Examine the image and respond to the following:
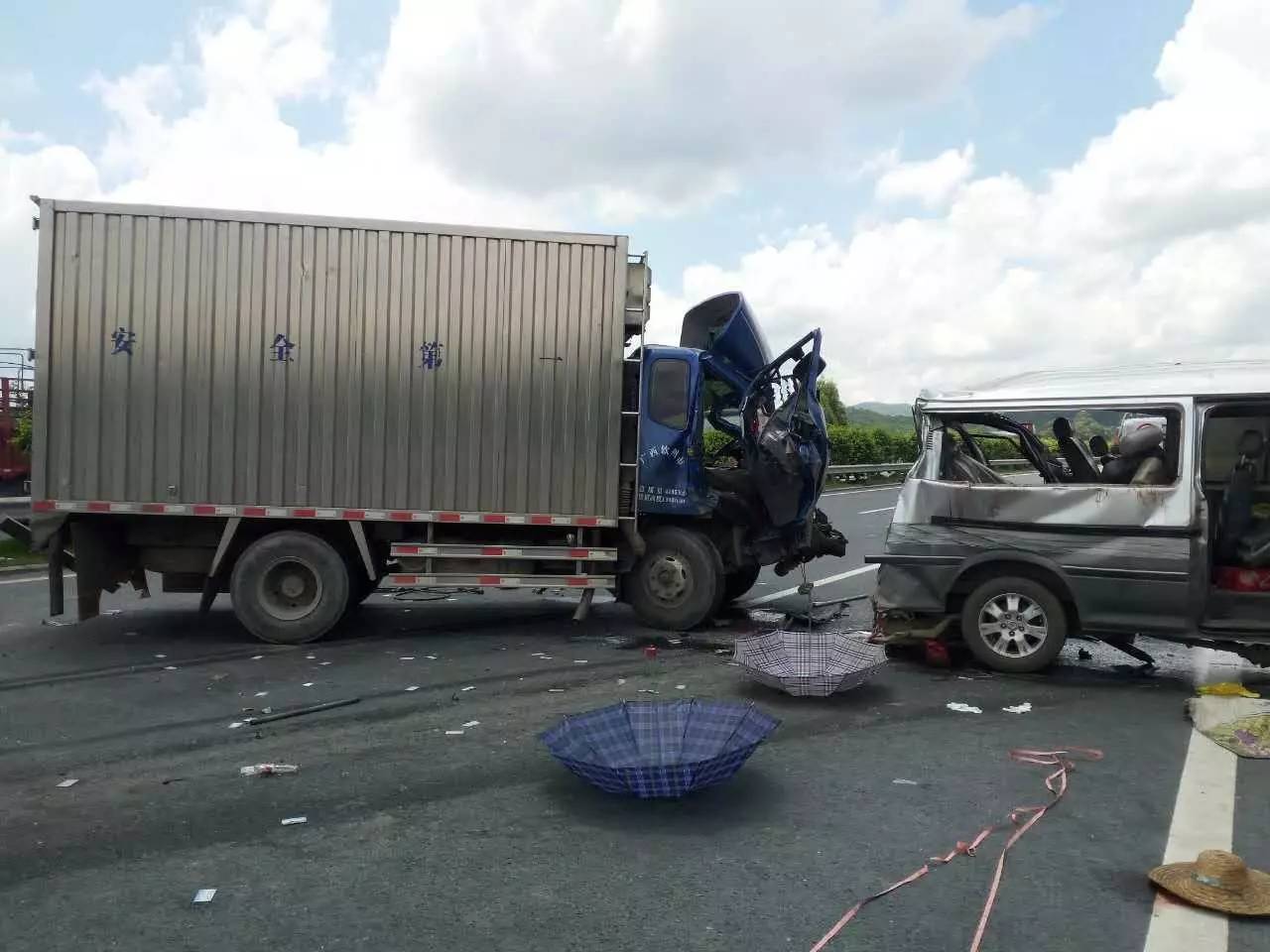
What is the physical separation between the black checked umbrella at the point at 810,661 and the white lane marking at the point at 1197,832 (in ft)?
6.46

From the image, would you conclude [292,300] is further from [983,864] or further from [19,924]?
[983,864]

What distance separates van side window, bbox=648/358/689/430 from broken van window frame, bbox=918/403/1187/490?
7.27ft

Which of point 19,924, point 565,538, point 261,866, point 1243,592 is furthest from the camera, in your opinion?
point 565,538

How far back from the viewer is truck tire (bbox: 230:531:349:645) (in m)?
8.55

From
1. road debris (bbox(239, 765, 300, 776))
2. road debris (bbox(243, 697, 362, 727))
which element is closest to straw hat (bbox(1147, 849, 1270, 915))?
road debris (bbox(239, 765, 300, 776))

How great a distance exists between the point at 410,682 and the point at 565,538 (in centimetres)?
226

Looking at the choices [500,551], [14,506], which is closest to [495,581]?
[500,551]

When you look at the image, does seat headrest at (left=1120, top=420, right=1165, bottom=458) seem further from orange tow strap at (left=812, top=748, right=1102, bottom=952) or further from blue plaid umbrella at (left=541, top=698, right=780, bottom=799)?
blue plaid umbrella at (left=541, top=698, right=780, bottom=799)

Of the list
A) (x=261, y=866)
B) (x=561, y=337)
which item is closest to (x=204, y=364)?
(x=561, y=337)

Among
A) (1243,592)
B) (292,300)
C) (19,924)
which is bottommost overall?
(19,924)

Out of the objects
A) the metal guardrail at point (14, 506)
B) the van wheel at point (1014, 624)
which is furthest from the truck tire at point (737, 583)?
the metal guardrail at point (14, 506)

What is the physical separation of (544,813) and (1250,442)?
5868 mm

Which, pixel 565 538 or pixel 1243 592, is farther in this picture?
pixel 565 538

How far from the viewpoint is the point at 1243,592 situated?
7004mm
